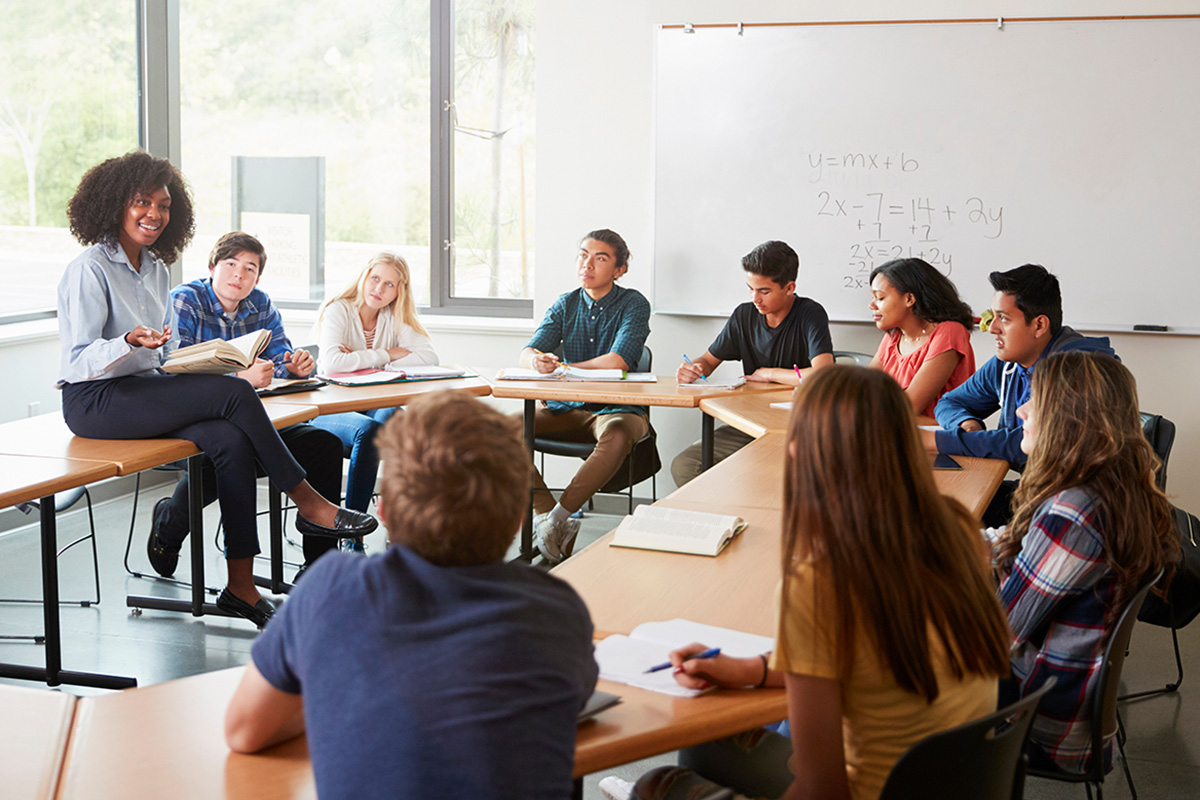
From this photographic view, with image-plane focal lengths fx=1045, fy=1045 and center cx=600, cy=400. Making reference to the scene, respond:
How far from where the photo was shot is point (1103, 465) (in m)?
1.83

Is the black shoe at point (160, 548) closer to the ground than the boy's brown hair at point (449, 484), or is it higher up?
closer to the ground

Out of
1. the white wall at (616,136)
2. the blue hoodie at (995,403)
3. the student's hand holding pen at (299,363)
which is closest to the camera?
the blue hoodie at (995,403)

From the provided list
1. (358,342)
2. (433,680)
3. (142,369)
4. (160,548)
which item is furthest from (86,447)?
(433,680)

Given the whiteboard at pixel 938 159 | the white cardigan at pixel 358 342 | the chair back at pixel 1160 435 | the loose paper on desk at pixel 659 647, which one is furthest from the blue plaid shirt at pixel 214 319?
the chair back at pixel 1160 435

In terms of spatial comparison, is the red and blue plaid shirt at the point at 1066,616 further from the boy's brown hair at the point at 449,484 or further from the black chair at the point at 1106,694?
the boy's brown hair at the point at 449,484

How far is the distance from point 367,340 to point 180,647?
1.48 metres

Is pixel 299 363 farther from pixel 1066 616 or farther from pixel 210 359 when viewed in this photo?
pixel 1066 616

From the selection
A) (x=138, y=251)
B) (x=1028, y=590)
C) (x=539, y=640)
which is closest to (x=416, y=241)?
(x=138, y=251)

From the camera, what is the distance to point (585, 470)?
13.4 feet

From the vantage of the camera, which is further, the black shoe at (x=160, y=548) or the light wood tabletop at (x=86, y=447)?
the black shoe at (x=160, y=548)

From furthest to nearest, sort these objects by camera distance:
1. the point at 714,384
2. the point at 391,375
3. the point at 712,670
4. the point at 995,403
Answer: the point at 714,384
the point at 391,375
the point at 995,403
the point at 712,670

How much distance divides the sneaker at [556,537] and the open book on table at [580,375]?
556mm

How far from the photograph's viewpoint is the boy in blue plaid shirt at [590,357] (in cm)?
410

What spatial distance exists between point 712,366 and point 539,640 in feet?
10.9
